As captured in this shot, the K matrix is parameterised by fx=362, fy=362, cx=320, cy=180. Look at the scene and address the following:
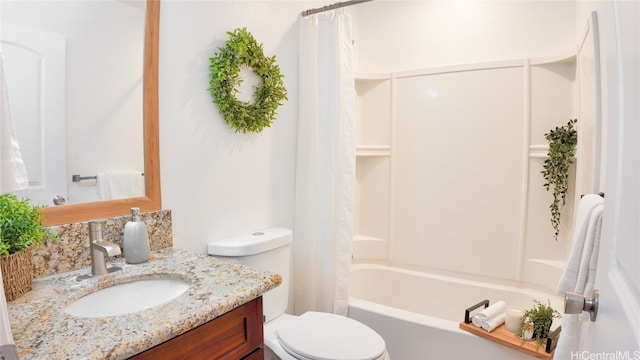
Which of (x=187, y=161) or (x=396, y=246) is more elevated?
(x=187, y=161)

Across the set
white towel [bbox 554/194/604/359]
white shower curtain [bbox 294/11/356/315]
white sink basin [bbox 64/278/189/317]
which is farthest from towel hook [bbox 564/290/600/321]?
white shower curtain [bbox 294/11/356/315]

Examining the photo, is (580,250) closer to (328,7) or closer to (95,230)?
(95,230)

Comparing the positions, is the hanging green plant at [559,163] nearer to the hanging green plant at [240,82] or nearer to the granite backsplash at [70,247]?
the hanging green plant at [240,82]

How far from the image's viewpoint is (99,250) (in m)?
1.12

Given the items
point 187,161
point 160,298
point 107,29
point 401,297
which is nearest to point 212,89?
point 187,161

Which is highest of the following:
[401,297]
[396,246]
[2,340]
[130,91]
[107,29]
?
[107,29]

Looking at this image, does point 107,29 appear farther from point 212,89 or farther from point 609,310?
point 609,310

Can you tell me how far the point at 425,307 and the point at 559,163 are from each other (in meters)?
1.29

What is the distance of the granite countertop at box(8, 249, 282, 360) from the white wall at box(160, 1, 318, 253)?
344 millimetres

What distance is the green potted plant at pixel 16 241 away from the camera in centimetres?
93

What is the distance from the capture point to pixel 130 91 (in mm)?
1326

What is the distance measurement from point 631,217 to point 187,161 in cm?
144

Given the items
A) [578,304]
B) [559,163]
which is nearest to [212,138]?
[578,304]

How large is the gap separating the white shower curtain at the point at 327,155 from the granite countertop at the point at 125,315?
2.97ft
